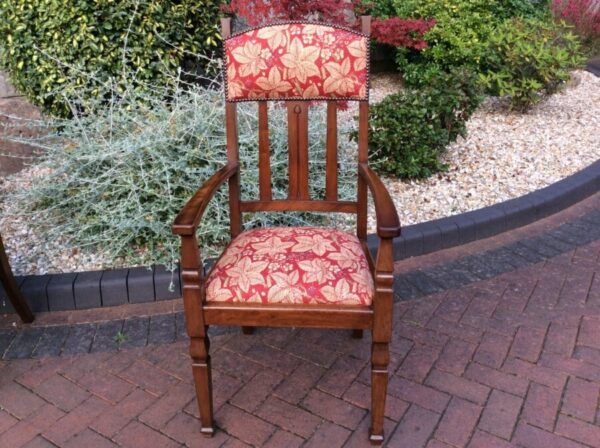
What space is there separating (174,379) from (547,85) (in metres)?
4.03

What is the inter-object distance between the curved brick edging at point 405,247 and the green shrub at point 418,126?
544mm

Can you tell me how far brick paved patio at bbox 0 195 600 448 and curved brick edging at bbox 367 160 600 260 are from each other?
46 centimetres

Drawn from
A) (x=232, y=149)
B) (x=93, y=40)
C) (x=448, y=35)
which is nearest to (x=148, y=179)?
(x=232, y=149)

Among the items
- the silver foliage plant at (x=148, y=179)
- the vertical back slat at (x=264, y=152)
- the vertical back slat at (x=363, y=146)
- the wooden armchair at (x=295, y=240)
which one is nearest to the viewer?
the wooden armchair at (x=295, y=240)

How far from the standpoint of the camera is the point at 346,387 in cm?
232

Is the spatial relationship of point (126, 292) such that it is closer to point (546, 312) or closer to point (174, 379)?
point (174, 379)

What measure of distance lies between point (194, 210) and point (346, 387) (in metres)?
0.93

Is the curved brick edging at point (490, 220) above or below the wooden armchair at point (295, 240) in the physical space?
below

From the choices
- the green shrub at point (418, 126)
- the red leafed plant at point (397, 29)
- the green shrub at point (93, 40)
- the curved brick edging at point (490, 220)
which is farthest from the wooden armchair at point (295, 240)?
the red leafed plant at point (397, 29)

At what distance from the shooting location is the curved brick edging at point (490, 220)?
3244mm

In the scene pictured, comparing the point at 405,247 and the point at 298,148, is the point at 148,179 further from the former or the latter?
the point at 405,247

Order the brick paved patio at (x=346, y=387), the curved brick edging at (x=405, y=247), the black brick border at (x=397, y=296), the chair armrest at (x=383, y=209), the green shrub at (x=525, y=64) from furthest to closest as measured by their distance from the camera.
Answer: the green shrub at (x=525, y=64), the curved brick edging at (x=405, y=247), the black brick border at (x=397, y=296), the brick paved patio at (x=346, y=387), the chair armrest at (x=383, y=209)

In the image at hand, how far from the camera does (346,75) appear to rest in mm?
2211

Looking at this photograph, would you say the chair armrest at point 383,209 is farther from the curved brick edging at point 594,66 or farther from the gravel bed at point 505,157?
the curved brick edging at point 594,66
